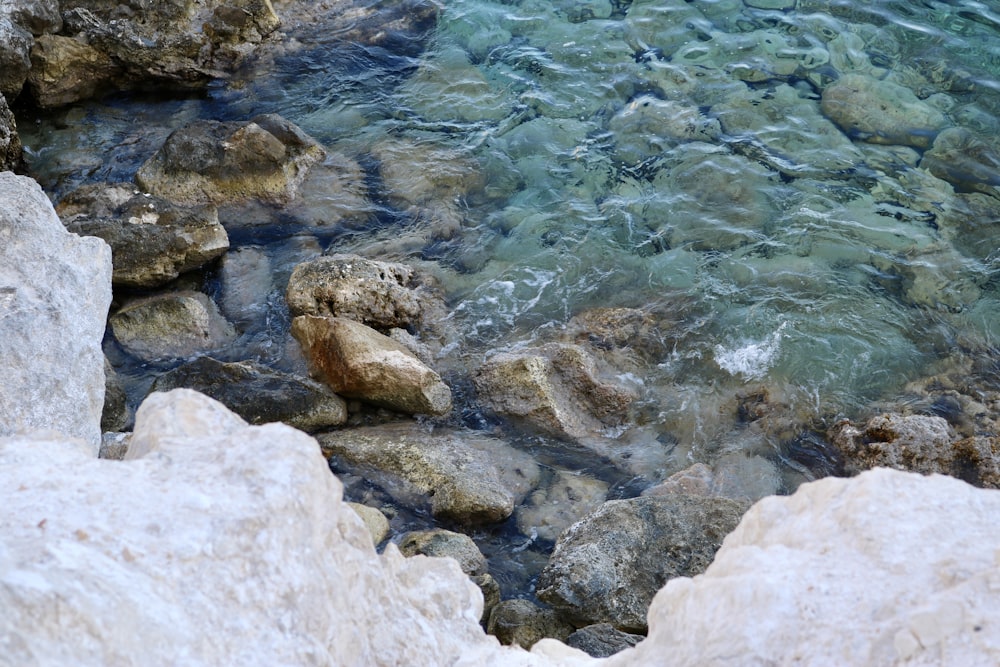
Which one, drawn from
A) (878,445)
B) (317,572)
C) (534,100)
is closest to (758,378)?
(878,445)

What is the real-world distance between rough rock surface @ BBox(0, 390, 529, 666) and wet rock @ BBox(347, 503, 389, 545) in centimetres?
270

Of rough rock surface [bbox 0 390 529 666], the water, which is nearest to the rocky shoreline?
rough rock surface [bbox 0 390 529 666]

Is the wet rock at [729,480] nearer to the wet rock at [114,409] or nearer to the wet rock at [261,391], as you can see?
the wet rock at [261,391]

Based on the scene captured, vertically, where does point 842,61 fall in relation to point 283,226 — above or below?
above

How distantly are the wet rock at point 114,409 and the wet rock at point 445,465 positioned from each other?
4.87ft

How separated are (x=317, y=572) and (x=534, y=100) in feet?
28.5

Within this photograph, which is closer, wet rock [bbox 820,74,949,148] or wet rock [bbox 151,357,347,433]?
wet rock [bbox 151,357,347,433]

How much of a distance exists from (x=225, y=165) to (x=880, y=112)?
23.6 ft

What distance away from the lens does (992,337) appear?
25.7ft

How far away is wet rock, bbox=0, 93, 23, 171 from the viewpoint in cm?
873

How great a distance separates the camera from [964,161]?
30.8 ft

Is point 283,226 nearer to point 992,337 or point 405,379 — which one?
point 405,379

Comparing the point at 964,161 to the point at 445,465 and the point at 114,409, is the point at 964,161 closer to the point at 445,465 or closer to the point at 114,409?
the point at 445,465

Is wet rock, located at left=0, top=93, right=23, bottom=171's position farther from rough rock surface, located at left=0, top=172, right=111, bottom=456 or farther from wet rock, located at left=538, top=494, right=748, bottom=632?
wet rock, located at left=538, top=494, right=748, bottom=632
